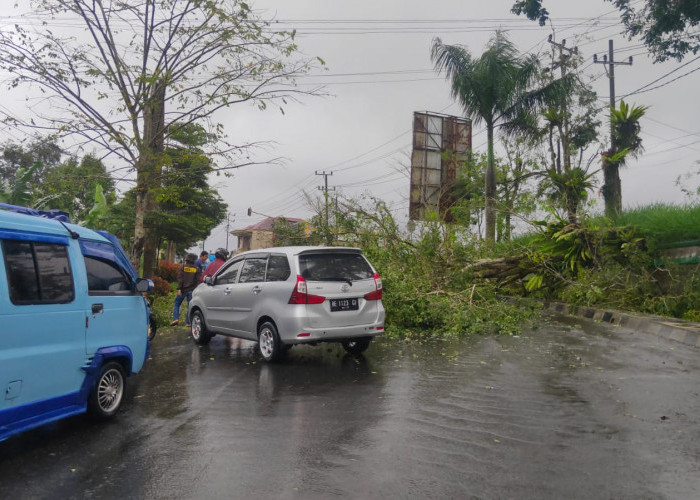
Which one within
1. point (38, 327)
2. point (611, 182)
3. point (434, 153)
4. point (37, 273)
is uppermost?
point (434, 153)

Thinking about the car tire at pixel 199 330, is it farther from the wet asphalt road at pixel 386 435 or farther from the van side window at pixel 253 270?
the wet asphalt road at pixel 386 435

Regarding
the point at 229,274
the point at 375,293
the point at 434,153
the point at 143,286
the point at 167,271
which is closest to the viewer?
the point at 143,286

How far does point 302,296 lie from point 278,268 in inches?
32.2

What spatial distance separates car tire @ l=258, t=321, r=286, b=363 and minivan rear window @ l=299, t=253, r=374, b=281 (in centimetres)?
102

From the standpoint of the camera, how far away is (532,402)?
6234 mm

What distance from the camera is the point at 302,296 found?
829cm

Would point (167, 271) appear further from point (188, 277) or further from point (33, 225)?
point (33, 225)

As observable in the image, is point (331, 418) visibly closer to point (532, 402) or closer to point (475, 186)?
point (532, 402)

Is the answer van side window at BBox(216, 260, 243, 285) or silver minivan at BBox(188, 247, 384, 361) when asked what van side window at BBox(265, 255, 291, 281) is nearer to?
silver minivan at BBox(188, 247, 384, 361)

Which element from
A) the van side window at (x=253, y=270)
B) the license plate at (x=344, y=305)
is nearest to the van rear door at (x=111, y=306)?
the license plate at (x=344, y=305)

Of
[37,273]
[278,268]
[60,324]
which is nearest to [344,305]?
[278,268]

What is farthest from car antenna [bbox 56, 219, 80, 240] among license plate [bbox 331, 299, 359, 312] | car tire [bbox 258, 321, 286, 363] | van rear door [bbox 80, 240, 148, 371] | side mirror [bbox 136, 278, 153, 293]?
license plate [bbox 331, 299, 359, 312]

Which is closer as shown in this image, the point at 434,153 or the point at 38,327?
the point at 38,327

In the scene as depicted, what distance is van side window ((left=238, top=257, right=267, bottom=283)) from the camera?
365 inches
